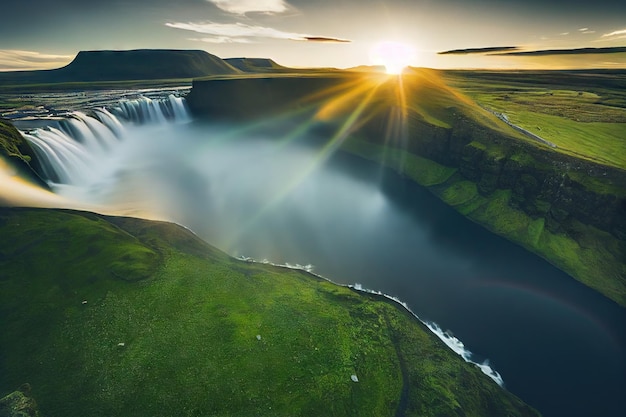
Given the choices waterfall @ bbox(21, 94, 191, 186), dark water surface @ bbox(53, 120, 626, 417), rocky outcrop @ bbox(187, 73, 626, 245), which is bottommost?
dark water surface @ bbox(53, 120, 626, 417)

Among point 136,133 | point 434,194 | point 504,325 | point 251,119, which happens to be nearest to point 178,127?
point 136,133

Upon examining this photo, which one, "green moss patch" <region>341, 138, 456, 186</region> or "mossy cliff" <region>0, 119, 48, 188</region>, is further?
"green moss patch" <region>341, 138, 456, 186</region>

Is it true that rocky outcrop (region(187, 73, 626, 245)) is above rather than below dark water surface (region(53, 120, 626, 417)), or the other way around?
above

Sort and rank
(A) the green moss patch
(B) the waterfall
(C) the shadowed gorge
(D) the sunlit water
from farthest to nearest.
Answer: (A) the green moss patch, (B) the waterfall, (D) the sunlit water, (C) the shadowed gorge

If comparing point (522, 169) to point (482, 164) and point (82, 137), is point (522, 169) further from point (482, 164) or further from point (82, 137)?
point (82, 137)

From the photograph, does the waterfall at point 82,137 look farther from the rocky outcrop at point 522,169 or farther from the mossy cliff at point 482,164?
the rocky outcrop at point 522,169

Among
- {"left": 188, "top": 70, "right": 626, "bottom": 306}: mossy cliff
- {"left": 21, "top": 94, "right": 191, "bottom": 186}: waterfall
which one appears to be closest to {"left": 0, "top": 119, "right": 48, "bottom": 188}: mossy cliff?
{"left": 21, "top": 94, "right": 191, "bottom": 186}: waterfall

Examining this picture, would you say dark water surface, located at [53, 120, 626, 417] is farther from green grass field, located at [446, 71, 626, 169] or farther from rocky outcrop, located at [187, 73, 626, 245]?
green grass field, located at [446, 71, 626, 169]

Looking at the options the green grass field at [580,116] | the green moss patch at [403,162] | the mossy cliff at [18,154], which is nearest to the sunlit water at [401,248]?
the green moss patch at [403,162]
